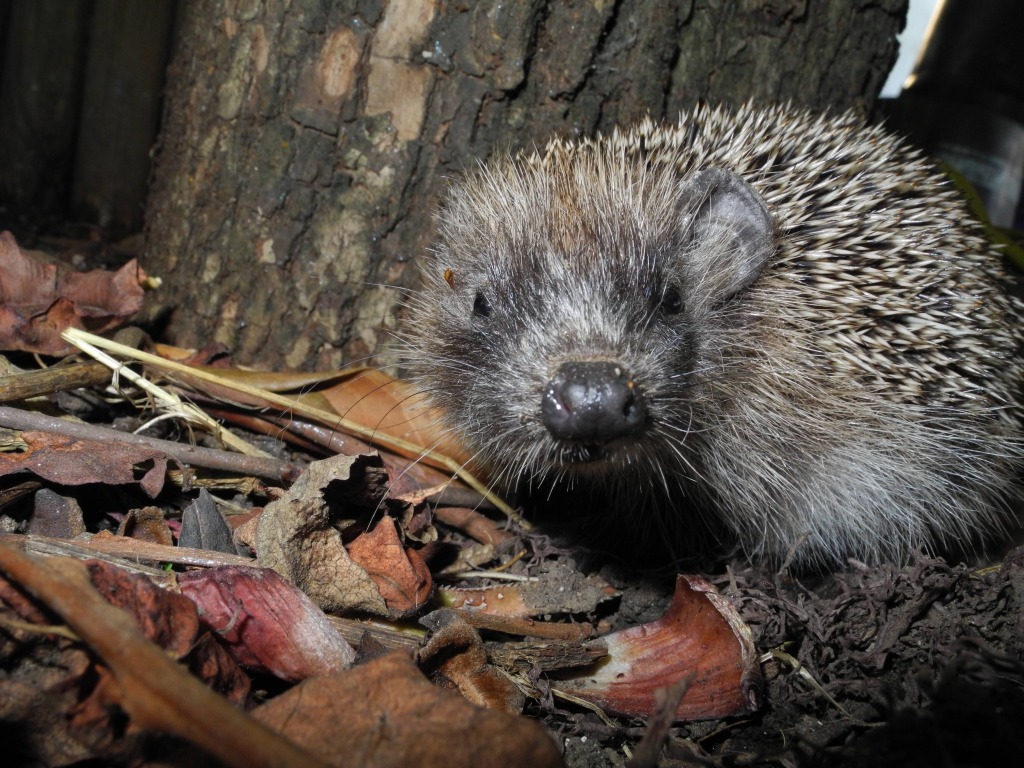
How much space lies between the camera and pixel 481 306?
2.29 metres

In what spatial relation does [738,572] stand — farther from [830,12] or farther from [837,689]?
[830,12]

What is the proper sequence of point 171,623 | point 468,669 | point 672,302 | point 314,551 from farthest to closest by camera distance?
point 672,302 → point 314,551 → point 468,669 → point 171,623

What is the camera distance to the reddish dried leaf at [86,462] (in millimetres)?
1823

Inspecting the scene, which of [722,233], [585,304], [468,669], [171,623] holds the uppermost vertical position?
[722,233]

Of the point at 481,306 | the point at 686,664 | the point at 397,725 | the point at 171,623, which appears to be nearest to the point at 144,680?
the point at 171,623

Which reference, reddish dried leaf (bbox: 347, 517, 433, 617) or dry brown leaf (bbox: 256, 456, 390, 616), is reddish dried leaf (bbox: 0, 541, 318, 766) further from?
reddish dried leaf (bbox: 347, 517, 433, 617)

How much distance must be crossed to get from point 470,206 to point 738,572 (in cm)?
131

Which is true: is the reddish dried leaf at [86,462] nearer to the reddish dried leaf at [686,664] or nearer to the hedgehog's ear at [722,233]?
the reddish dried leaf at [686,664]

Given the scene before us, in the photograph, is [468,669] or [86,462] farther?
[86,462]

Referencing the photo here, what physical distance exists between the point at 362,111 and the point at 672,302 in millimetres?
1152

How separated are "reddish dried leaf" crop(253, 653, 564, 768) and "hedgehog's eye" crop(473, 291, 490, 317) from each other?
44.1 inches

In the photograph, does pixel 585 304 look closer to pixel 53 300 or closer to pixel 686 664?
pixel 686 664

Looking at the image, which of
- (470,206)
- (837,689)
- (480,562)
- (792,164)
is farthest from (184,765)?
(792,164)

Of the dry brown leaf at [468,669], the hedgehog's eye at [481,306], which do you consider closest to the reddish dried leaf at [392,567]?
the dry brown leaf at [468,669]
